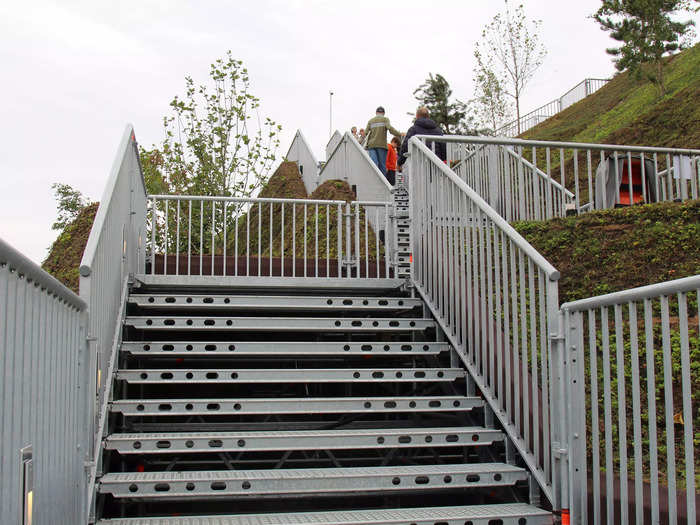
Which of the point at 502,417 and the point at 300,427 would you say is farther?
the point at 300,427

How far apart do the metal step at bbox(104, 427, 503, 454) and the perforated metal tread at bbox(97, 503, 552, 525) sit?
522 millimetres

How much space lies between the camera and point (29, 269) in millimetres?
2354

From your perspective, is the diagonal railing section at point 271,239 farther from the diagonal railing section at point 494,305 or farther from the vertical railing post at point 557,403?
the vertical railing post at point 557,403

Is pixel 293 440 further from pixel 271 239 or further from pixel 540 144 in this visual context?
pixel 540 144

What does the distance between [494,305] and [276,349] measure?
1.60m

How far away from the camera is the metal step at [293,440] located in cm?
428

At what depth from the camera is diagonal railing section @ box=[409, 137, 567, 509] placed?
3.95 m

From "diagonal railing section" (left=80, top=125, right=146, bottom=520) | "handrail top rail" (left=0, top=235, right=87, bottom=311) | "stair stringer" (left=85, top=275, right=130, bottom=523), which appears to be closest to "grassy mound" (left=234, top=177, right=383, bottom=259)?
"diagonal railing section" (left=80, top=125, right=146, bottom=520)

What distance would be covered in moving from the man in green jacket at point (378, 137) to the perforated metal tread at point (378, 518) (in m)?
9.40

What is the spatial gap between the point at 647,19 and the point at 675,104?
28.7 feet

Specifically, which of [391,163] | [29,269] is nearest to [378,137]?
[391,163]

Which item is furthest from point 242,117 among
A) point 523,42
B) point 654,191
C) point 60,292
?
point 523,42

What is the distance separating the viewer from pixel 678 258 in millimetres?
6223

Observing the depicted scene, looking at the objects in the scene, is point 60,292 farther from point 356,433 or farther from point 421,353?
point 421,353
